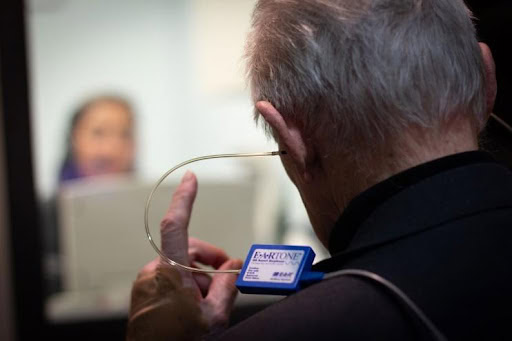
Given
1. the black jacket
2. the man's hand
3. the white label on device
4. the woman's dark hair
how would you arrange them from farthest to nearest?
1. the woman's dark hair
2. the man's hand
3. the white label on device
4. the black jacket

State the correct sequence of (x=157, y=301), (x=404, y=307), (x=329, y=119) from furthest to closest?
1. (x=157, y=301)
2. (x=329, y=119)
3. (x=404, y=307)

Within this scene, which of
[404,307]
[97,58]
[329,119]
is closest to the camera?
[404,307]

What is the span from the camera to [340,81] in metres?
0.80

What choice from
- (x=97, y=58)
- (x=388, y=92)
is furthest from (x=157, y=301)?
(x=97, y=58)

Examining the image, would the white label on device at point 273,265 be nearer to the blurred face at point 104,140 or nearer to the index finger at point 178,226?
the index finger at point 178,226

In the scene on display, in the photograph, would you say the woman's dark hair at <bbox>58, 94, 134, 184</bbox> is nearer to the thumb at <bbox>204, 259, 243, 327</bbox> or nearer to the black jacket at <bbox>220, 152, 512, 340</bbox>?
the thumb at <bbox>204, 259, 243, 327</bbox>

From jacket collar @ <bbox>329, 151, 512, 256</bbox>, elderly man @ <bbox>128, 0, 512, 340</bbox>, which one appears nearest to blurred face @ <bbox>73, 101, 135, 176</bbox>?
elderly man @ <bbox>128, 0, 512, 340</bbox>

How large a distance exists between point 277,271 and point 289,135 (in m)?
0.15

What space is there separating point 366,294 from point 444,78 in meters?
0.24

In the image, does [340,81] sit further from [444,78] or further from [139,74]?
[139,74]

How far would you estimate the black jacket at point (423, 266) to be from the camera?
0.72 m

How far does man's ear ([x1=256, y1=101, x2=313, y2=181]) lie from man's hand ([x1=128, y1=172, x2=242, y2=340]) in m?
0.21

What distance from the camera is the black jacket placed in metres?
0.72

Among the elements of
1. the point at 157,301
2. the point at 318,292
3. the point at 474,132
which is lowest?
the point at 157,301
